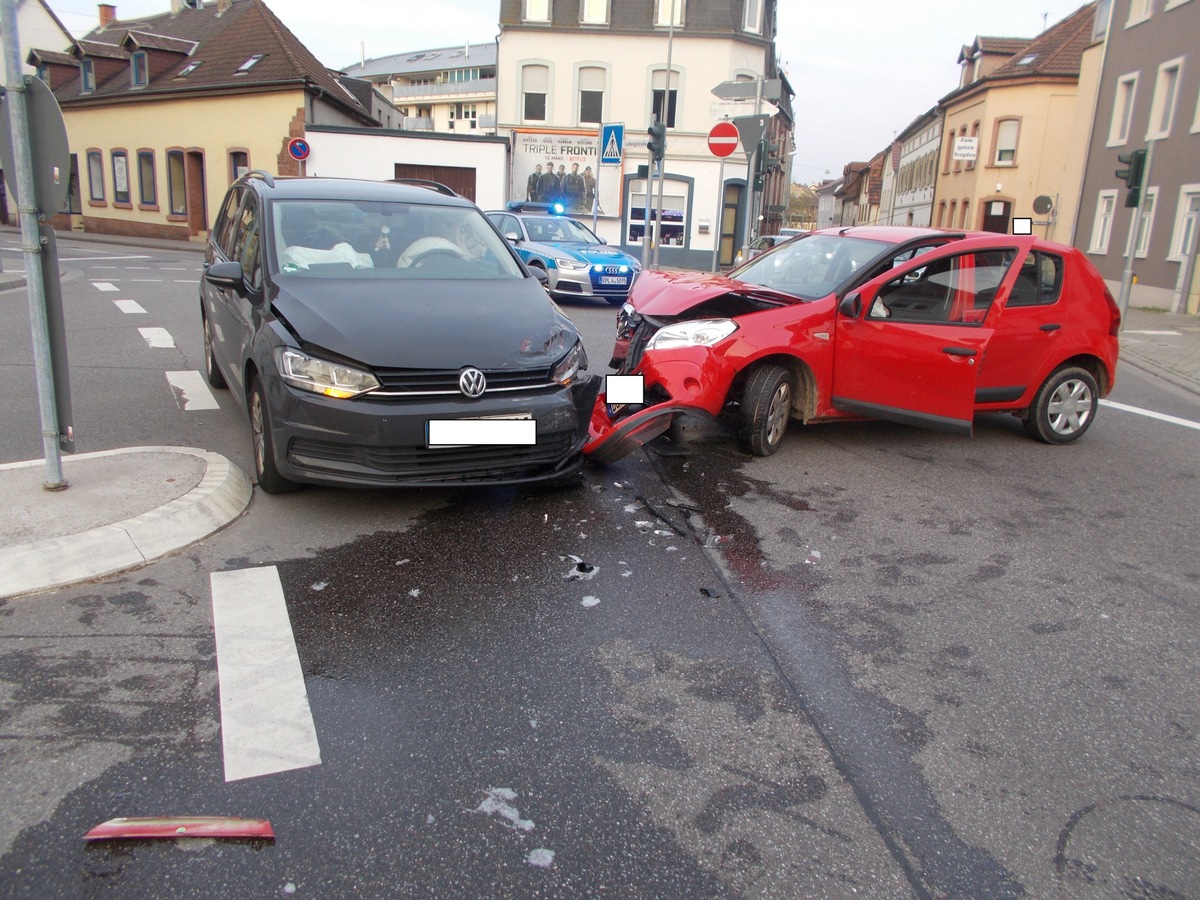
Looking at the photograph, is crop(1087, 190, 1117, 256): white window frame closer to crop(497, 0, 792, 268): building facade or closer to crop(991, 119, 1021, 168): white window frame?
crop(497, 0, 792, 268): building facade

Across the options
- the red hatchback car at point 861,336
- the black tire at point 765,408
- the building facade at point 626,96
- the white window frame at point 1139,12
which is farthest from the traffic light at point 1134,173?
the building facade at point 626,96

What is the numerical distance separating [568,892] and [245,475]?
375cm

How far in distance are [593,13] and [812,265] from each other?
31710 millimetres

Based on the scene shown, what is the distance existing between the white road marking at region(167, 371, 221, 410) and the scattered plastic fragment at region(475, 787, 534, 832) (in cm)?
540

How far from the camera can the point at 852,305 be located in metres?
6.15

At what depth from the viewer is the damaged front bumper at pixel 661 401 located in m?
5.62

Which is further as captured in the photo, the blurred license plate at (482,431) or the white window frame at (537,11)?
the white window frame at (537,11)

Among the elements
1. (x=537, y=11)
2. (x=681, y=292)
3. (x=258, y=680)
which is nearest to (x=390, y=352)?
(x=258, y=680)

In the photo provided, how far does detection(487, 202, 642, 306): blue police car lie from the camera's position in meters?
15.6

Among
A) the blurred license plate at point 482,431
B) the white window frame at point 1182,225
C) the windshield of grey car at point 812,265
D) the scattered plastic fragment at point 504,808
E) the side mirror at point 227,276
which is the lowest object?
the scattered plastic fragment at point 504,808

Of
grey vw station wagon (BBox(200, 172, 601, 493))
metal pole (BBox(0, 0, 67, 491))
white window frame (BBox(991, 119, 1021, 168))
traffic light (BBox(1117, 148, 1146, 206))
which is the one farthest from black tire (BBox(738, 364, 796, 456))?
white window frame (BBox(991, 119, 1021, 168))

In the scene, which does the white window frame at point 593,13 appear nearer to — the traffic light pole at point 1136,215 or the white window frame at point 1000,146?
the white window frame at point 1000,146

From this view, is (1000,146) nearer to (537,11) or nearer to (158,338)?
(537,11)

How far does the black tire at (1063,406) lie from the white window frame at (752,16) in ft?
102
